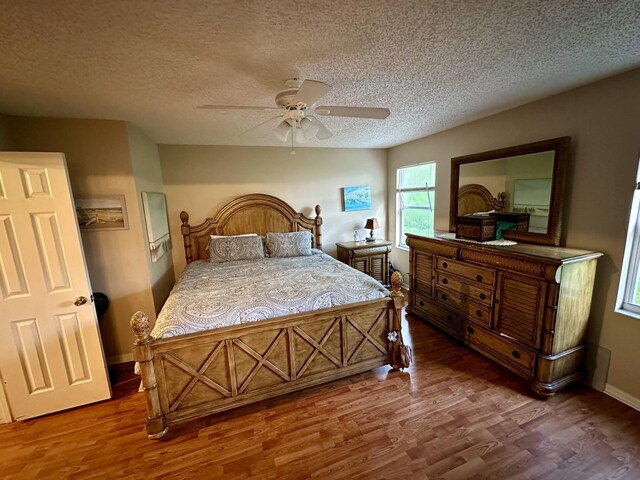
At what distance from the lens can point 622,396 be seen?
6.64 feet

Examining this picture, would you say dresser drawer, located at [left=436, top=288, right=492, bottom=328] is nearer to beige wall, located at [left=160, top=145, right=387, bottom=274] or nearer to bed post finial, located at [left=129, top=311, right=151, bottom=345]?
beige wall, located at [left=160, top=145, right=387, bottom=274]

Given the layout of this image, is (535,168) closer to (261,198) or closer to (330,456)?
(330,456)

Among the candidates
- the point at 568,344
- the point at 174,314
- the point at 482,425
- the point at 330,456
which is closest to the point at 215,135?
the point at 174,314

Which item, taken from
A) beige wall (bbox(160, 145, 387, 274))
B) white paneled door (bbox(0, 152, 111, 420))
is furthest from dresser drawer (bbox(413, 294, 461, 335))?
white paneled door (bbox(0, 152, 111, 420))

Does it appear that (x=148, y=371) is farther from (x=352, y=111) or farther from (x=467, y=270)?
(x=467, y=270)

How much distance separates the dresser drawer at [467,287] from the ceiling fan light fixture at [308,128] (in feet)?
6.85

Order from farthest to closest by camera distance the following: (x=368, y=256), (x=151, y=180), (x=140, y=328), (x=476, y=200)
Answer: (x=368, y=256) < (x=151, y=180) < (x=476, y=200) < (x=140, y=328)

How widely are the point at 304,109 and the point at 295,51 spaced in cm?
49

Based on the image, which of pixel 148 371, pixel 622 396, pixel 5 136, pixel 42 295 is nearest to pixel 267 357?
pixel 148 371

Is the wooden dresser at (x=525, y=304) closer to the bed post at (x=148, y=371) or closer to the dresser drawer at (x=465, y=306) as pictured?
the dresser drawer at (x=465, y=306)

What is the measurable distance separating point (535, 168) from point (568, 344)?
60.5 inches

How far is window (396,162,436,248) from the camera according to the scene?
3984 millimetres

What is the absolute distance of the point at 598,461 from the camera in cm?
161

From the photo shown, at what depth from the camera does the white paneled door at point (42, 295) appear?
6.37 ft
